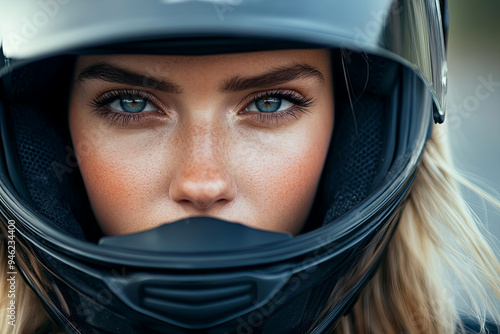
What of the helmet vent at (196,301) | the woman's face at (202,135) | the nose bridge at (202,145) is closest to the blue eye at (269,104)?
the woman's face at (202,135)

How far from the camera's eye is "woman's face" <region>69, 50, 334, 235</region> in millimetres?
994

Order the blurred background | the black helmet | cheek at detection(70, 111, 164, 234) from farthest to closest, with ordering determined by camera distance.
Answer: the blurred background
cheek at detection(70, 111, 164, 234)
the black helmet

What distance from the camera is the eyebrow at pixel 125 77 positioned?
3.27 feet

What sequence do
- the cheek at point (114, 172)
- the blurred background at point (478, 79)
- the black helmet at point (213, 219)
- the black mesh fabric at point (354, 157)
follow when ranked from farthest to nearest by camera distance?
the blurred background at point (478, 79)
the black mesh fabric at point (354, 157)
the cheek at point (114, 172)
the black helmet at point (213, 219)

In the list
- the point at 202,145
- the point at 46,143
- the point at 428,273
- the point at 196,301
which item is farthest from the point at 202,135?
the point at 428,273

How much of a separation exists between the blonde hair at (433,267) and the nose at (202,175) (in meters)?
0.51

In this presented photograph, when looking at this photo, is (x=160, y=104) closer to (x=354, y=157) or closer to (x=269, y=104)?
(x=269, y=104)

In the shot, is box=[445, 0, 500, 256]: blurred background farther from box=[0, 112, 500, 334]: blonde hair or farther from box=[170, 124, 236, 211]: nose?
box=[170, 124, 236, 211]: nose

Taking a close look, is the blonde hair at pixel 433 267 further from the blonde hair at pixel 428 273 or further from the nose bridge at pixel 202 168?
the nose bridge at pixel 202 168

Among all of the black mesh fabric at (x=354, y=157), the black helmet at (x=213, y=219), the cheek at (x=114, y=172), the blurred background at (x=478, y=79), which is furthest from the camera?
the blurred background at (x=478, y=79)

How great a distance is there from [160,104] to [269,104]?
20cm

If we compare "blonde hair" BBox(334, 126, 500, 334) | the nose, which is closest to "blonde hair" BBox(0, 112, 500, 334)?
"blonde hair" BBox(334, 126, 500, 334)

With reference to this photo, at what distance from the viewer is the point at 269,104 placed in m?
1.09

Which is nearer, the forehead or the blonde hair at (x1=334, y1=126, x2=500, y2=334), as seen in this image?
the forehead
